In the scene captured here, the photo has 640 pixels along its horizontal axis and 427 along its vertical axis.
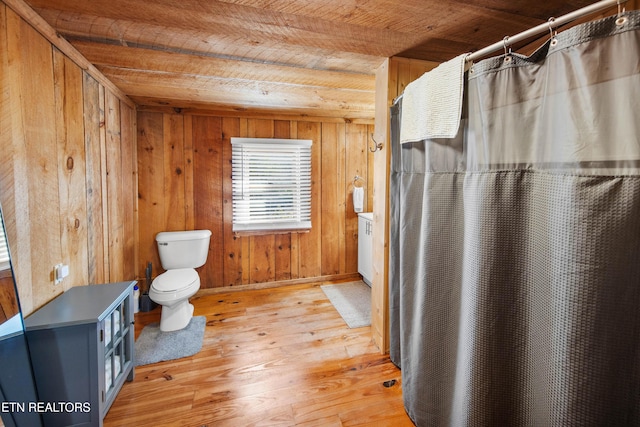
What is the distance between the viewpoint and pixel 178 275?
2.48m

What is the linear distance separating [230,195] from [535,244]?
→ 286cm

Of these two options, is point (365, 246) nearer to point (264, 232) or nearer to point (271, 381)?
point (264, 232)

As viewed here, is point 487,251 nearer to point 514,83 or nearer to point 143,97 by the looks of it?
point 514,83

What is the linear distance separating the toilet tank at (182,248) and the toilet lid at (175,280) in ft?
0.61

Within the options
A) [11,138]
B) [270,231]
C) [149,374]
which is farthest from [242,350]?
[11,138]

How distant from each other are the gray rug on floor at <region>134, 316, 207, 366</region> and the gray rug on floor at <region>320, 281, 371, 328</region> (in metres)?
1.31

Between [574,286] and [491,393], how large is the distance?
57cm

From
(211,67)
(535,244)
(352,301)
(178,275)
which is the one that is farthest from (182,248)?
(535,244)

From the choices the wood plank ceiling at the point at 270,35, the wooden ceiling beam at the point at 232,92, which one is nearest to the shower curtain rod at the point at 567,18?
the wood plank ceiling at the point at 270,35

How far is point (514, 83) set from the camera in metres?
1.01

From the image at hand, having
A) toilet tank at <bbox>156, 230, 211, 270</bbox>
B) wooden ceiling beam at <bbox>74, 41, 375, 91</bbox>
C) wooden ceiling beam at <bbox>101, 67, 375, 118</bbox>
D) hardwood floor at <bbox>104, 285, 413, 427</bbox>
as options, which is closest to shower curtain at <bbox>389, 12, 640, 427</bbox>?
hardwood floor at <bbox>104, 285, 413, 427</bbox>

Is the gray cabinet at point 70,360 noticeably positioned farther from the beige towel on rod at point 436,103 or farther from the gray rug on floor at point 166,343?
the beige towel on rod at point 436,103

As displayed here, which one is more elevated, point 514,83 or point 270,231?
point 514,83

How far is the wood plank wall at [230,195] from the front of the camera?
9.64 feet
